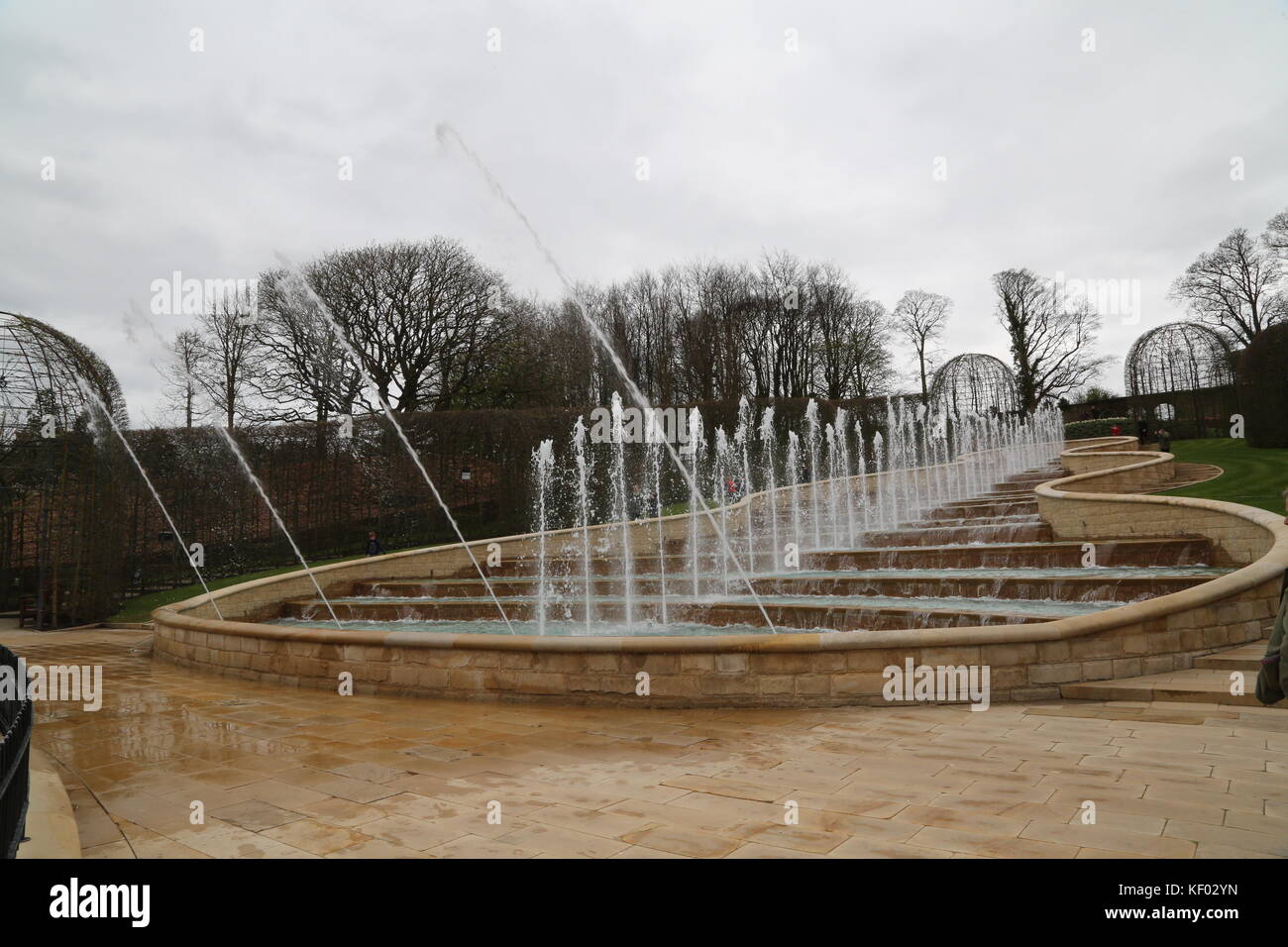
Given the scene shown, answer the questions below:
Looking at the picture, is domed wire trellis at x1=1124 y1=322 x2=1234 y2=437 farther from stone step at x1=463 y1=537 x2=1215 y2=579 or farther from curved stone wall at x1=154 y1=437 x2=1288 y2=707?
curved stone wall at x1=154 y1=437 x2=1288 y2=707

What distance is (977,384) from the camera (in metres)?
35.9

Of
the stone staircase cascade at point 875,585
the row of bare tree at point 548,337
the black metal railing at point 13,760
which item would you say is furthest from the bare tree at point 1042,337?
the black metal railing at point 13,760

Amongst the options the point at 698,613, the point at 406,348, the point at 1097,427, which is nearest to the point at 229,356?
the point at 406,348

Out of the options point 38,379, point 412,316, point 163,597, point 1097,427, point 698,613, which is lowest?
point 163,597

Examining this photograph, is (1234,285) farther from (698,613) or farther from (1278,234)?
(698,613)

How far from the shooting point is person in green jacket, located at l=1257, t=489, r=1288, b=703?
307 cm

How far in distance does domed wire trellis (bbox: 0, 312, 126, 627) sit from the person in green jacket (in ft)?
67.9

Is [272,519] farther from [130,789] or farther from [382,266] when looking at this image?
[130,789]

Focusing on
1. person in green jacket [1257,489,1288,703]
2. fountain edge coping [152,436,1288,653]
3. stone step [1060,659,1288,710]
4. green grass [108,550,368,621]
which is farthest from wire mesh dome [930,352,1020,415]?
person in green jacket [1257,489,1288,703]

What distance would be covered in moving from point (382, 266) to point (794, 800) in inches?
1372

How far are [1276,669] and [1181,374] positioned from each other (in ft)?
126

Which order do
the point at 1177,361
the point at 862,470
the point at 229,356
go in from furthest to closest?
the point at 1177,361, the point at 229,356, the point at 862,470

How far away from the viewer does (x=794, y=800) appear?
13.4 ft

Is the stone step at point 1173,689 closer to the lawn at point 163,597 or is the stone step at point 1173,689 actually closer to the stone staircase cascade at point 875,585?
the stone staircase cascade at point 875,585
